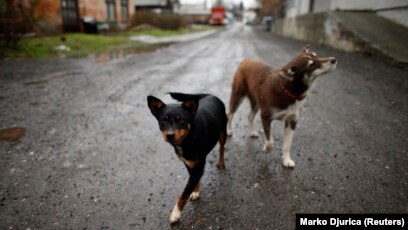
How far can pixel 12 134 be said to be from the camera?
5082 mm

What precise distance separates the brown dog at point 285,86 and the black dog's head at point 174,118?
1265mm

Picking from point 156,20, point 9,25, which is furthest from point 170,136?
point 156,20

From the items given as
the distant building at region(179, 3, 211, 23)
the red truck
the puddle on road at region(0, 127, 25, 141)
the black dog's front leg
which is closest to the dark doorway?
the puddle on road at region(0, 127, 25, 141)

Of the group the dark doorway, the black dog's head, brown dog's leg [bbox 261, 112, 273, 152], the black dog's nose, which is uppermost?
the dark doorway

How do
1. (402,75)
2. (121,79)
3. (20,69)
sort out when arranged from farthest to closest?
(20,69), (121,79), (402,75)

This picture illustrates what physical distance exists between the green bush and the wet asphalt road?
28853 millimetres

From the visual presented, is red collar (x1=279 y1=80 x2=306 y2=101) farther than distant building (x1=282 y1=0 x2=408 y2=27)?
No

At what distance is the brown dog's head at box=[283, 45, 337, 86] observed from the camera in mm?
3482

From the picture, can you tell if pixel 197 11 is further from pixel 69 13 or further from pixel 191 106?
pixel 191 106

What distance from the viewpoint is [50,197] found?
3457 millimetres

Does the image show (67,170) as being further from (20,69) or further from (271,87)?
(20,69)

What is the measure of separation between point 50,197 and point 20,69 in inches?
339

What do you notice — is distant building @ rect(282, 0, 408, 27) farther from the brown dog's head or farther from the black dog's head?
the black dog's head

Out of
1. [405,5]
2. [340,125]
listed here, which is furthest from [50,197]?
[405,5]
